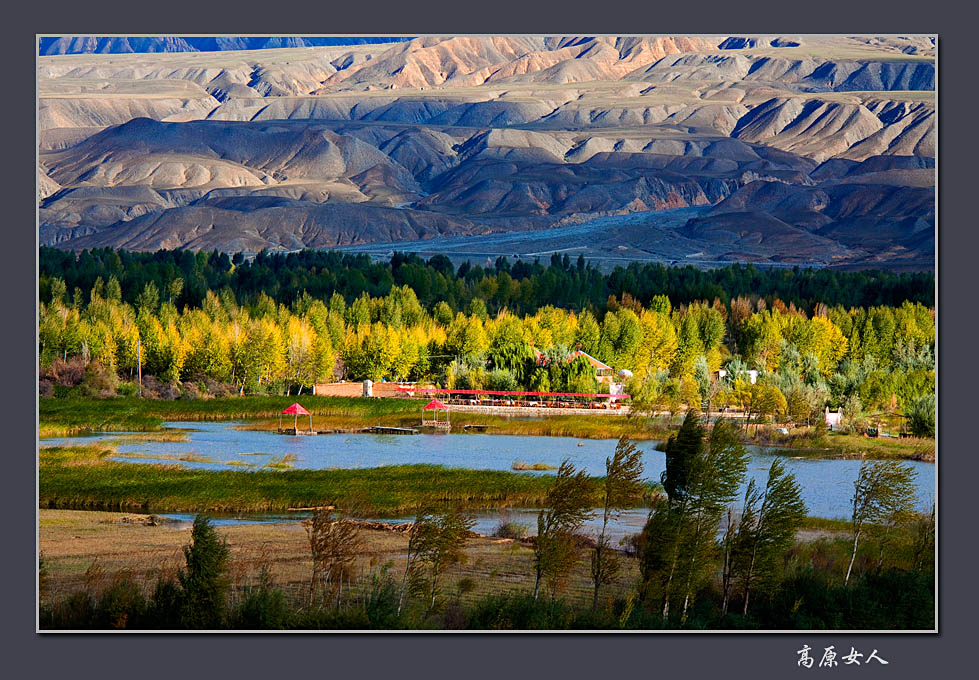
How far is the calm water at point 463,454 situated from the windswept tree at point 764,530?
16.2 inches

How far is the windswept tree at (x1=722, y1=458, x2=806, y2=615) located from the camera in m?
13.2

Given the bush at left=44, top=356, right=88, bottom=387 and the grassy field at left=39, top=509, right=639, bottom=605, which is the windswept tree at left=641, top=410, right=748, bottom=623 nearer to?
the grassy field at left=39, top=509, right=639, bottom=605

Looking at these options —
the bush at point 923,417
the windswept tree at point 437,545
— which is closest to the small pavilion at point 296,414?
the windswept tree at point 437,545

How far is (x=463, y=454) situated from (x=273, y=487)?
220cm

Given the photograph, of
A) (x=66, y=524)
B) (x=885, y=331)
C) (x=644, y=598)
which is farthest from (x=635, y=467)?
(x=66, y=524)

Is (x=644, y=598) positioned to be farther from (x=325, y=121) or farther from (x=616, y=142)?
(x=325, y=121)

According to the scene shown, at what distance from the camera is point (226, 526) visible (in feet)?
46.4

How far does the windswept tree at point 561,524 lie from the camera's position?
13227 mm

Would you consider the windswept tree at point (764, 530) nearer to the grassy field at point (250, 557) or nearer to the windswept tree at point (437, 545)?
the grassy field at point (250, 557)

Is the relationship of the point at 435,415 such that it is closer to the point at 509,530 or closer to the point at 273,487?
the point at 509,530

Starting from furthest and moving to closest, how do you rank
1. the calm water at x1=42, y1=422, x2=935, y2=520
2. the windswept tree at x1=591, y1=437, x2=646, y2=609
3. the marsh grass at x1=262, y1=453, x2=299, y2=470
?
the marsh grass at x1=262, y1=453, x2=299, y2=470 → the calm water at x1=42, y1=422, x2=935, y2=520 → the windswept tree at x1=591, y1=437, x2=646, y2=609

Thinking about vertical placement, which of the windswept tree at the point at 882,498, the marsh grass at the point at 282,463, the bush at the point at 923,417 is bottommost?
the windswept tree at the point at 882,498

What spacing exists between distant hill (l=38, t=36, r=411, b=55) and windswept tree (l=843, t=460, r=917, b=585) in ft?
22.2

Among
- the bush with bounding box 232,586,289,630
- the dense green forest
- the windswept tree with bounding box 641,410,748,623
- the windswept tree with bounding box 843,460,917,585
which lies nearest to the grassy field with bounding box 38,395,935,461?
the windswept tree with bounding box 843,460,917,585
